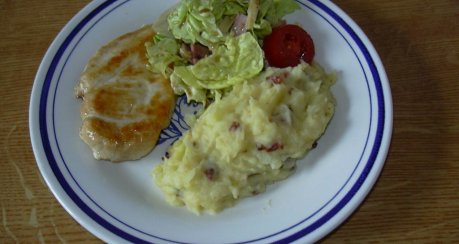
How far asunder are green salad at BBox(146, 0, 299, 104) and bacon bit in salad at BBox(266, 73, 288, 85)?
0.62 feet

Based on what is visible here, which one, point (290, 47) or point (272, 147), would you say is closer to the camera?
point (272, 147)

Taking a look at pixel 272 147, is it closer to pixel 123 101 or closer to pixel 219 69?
pixel 219 69

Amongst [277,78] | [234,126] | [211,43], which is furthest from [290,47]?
[234,126]

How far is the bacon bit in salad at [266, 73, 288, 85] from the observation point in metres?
2.81

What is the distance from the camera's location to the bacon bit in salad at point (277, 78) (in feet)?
9.22

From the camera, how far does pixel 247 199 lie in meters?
2.76

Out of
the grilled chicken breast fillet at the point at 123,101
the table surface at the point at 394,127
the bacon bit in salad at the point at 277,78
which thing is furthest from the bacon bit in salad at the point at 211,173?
the table surface at the point at 394,127

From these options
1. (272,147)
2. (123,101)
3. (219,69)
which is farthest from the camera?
(219,69)

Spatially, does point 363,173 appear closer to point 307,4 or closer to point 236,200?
point 236,200

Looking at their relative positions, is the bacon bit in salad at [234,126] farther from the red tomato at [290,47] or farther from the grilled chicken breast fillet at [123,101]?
the red tomato at [290,47]

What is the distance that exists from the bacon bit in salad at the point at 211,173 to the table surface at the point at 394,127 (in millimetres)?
722

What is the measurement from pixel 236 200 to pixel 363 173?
68cm

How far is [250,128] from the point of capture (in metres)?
2.68

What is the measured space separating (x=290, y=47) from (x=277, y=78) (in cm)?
36
